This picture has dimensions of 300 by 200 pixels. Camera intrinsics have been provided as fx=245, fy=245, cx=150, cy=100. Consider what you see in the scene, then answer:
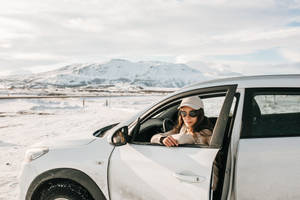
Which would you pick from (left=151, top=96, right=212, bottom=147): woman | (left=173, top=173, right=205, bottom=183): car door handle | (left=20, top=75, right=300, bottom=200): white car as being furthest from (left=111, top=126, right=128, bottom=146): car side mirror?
(left=173, top=173, right=205, bottom=183): car door handle

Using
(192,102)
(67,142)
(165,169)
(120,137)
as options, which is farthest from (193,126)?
(67,142)

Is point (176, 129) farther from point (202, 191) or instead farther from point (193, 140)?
point (202, 191)

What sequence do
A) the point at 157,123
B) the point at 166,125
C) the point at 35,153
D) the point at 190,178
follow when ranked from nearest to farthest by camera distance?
the point at 190,178
the point at 35,153
the point at 166,125
the point at 157,123

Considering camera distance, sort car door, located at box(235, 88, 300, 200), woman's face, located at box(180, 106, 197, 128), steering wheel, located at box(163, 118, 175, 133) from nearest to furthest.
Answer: car door, located at box(235, 88, 300, 200) < woman's face, located at box(180, 106, 197, 128) < steering wheel, located at box(163, 118, 175, 133)

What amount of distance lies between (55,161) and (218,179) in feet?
5.08

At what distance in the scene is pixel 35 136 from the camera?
28.6ft

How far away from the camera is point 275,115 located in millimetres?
2150

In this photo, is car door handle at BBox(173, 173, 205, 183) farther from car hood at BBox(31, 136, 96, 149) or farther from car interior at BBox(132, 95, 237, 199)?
car hood at BBox(31, 136, 96, 149)

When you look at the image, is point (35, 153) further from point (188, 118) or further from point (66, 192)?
point (188, 118)

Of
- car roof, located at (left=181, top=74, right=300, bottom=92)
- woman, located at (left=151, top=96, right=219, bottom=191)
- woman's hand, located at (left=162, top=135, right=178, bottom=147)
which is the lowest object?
woman's hand, located at (left=162, top=135, right=178, bottom=147)

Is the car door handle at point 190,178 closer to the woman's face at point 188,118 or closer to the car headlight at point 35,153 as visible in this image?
the woman's face at point 188,118

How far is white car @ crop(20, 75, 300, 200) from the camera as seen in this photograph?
180cm

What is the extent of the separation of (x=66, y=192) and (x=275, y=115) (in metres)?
2.05

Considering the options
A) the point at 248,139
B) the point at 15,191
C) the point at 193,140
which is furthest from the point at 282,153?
the point at 15,191
